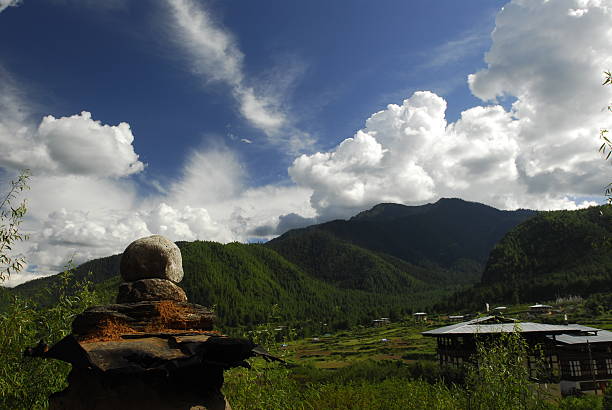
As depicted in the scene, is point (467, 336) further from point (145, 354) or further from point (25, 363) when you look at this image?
point (145, 354)

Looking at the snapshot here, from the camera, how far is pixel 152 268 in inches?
301

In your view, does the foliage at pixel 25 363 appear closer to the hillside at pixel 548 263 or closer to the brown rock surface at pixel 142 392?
the brown rock surface at pixel 142 392

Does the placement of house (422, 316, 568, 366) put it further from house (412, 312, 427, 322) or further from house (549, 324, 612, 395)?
house (412, 312, 427, 322)

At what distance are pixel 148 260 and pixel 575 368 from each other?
42390mm

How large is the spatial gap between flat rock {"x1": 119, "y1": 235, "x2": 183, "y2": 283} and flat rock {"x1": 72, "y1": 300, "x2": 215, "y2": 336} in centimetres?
77

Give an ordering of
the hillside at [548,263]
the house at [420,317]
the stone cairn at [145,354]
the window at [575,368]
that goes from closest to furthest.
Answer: the stone cairn at [145,354] < the window at [575,368] < the hillside at [548,263] < the house at [420,317]

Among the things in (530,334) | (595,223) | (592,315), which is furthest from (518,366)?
(595,223)

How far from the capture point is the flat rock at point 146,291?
23.7 feet

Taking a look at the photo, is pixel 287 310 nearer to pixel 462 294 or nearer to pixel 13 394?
pixel 462 294

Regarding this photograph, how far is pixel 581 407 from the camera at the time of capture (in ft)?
82.2

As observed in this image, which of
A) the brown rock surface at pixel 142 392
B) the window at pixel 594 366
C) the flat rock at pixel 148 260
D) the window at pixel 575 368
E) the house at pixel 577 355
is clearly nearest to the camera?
the brown rock surface at pixel 142 392

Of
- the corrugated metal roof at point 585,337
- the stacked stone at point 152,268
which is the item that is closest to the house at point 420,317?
the corrugated metal roof at point 585,337

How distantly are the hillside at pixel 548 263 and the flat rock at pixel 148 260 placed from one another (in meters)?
125

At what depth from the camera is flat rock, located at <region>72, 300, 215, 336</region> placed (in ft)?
21.0
